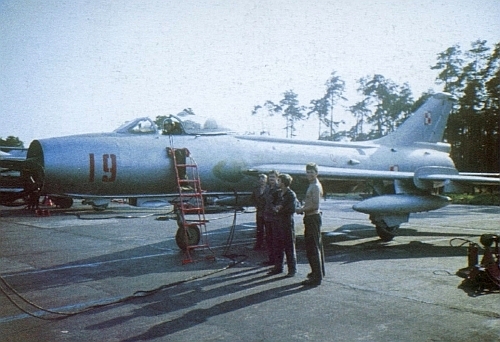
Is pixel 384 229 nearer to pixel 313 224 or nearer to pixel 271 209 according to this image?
pixel 271 209

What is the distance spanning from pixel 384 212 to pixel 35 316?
828 centimetres

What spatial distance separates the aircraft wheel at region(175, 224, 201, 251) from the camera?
9.56 metres

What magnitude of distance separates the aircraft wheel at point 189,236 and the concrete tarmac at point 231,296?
290 millimetres

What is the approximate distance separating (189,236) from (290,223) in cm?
307

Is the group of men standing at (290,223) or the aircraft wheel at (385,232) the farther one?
the aircraft wheel at (385,232)

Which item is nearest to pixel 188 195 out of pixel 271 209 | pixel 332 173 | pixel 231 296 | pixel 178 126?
pixel 271 209

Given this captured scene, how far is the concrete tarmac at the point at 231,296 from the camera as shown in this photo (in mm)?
4625

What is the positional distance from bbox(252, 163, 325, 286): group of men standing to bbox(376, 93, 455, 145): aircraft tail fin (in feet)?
26.8

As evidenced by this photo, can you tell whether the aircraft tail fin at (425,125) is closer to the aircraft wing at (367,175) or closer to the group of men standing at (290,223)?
the aircraft wing at (367,175)

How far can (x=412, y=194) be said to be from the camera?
38.6ft

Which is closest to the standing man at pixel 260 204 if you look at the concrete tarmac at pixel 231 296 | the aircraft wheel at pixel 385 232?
the concrete tarmac at pixel 231 296

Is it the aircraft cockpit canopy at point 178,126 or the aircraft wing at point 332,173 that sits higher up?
the aircraft cockpit canopy at point 178,126

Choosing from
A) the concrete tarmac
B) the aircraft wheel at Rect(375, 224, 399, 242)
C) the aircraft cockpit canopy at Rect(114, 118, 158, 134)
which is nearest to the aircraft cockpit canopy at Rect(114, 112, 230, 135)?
the aircraft cockpit canopy at Rect(114, 118, 158, 134)

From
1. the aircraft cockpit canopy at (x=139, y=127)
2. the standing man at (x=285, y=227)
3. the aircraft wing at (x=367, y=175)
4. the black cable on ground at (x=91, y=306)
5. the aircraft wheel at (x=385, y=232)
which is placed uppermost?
the aircraft cockpit canopy at (x=139, y=127)
